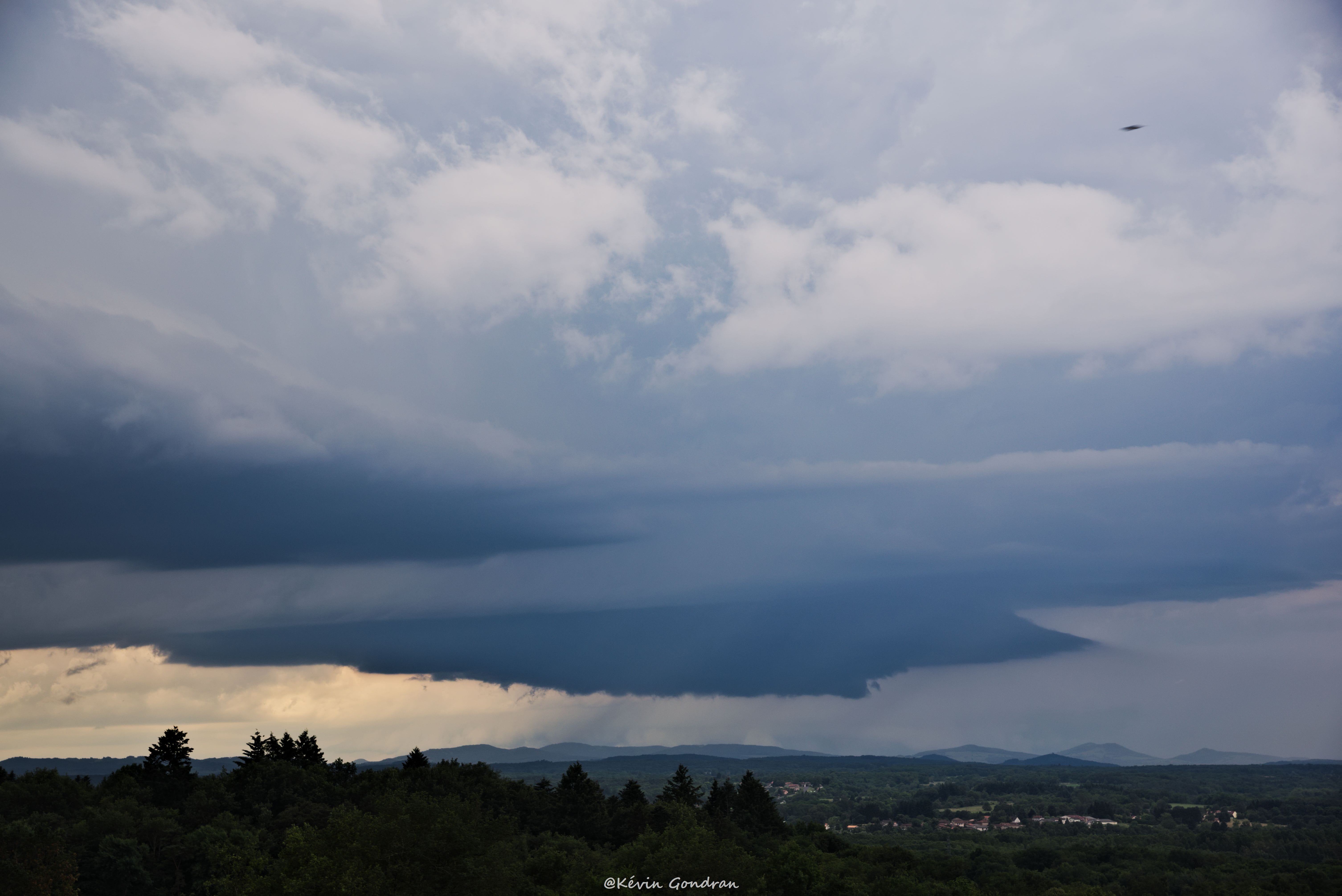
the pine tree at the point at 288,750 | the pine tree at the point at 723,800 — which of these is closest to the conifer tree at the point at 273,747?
the pine tree at the point at 288,750

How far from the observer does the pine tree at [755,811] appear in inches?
6629

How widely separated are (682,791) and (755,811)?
43.7 feet

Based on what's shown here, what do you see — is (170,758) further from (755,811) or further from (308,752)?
(755,811)

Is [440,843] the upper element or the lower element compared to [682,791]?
upper

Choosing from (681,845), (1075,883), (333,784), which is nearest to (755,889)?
(681,845)

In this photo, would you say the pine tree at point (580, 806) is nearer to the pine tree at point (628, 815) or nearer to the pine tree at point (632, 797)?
the pine tree at point (628, 815)

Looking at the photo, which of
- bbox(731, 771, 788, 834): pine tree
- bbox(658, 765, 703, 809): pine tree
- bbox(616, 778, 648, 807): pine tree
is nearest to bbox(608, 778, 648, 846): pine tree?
bbox(616, 778, 648, 807): pine tree

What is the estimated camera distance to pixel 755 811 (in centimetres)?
17088

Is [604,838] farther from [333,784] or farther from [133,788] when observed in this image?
[133,788]

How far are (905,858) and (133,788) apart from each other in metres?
116

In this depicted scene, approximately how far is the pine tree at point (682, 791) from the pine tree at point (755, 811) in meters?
7.59

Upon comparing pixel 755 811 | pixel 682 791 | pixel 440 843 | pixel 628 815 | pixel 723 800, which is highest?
pixel 440 843

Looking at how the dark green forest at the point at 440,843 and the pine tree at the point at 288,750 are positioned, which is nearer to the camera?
the dark green forest at the point at 440,843

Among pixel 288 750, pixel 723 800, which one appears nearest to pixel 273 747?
pixel 288 750
